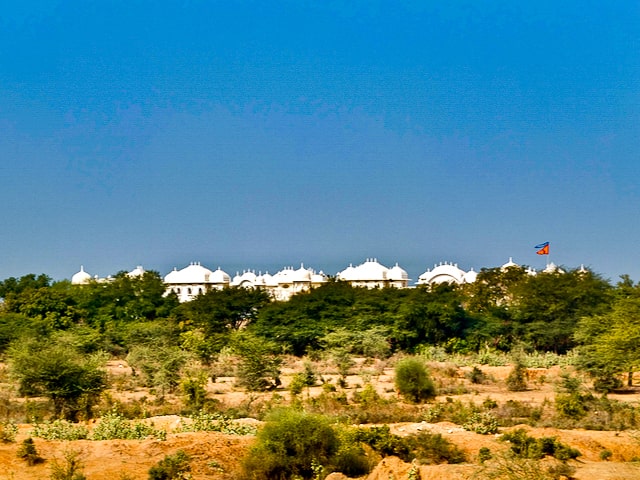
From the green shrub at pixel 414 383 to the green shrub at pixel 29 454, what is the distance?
1234 cm

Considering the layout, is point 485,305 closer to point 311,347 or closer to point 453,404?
point 311,347

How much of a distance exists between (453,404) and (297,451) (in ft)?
31.5

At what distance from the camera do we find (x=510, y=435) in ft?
55.7

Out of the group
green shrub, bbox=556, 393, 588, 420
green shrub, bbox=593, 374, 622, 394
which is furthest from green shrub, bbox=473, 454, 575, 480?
green shrub, bbox=593, 374, 622, 394

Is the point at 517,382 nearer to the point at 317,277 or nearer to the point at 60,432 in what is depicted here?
the point at 60,432

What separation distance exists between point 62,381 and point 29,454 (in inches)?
282

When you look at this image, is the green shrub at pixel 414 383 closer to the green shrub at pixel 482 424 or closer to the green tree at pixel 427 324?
the green shrub at pixel 482 424

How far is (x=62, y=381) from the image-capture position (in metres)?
22.8

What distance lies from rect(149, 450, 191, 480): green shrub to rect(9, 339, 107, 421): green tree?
7926 mm

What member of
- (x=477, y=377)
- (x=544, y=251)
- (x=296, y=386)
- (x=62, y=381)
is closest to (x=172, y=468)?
(x=62, y=381)

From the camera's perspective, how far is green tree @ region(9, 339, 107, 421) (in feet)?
74.3

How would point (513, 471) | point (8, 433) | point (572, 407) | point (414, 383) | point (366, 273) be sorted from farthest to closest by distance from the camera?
point (366, 273) → point (414, 383) → point (572, 407) → point (8, 433) → point (513, 471)

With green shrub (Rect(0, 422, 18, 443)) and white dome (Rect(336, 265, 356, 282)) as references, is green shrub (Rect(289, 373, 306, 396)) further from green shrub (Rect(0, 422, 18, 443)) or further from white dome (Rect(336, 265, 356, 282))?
white dome (Rect(336, 265, 356, 282))

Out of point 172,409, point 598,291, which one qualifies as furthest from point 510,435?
point 598,291
